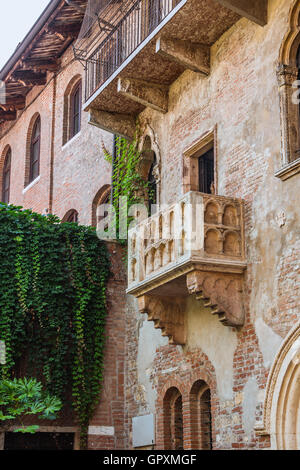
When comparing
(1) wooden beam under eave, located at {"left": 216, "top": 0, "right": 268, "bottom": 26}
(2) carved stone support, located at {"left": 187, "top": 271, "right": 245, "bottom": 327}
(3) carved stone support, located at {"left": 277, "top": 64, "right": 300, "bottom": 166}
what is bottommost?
(2) carved stone support, located at {"left": 187, "top": 271, "right": 245, "bottom": 327}

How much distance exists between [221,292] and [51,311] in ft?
13.0

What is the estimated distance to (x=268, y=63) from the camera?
432 inches

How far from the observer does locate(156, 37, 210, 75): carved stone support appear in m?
12.3

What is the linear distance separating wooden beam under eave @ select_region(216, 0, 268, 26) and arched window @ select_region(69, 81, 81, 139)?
8119 millimetres

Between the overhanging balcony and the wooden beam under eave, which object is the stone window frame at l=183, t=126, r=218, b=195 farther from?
the wooden beam under eave

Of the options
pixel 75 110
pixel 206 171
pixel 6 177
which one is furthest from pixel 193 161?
pixel 6 177

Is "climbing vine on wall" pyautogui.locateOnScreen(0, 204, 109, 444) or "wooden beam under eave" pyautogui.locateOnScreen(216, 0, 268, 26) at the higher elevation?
"wooden beam under eave" pyautogui.locateOnScreen(216, 0, 268, 26)

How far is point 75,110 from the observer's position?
19188 mm

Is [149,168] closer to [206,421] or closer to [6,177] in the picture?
[206,421]

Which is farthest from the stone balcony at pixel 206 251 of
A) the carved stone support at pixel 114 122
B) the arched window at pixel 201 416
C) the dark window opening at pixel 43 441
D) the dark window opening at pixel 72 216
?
the dark window opening at pixel 72 216

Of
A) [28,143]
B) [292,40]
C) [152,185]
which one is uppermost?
[28,143]

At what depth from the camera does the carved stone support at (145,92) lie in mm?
13680

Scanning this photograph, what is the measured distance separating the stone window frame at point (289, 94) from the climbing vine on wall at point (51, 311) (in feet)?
16.7

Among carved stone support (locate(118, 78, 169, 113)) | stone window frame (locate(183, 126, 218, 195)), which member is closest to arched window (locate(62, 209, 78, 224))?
carved stone support (locate(118, 78, 169, 113))
